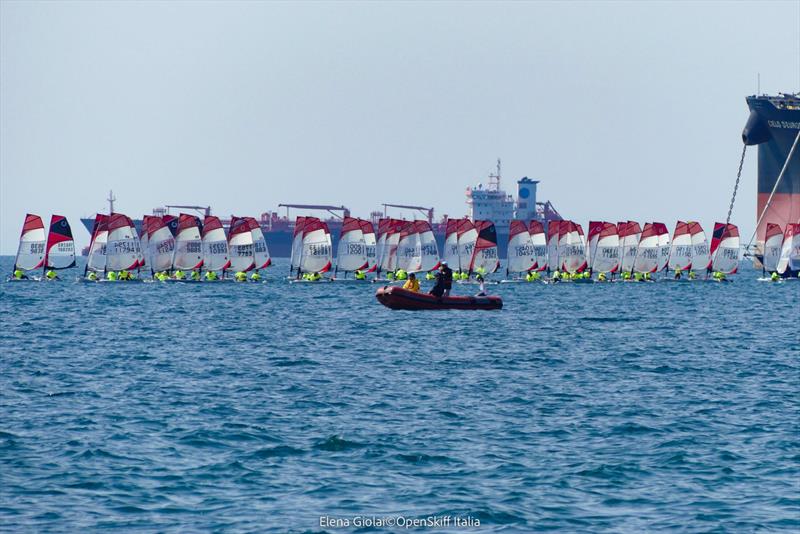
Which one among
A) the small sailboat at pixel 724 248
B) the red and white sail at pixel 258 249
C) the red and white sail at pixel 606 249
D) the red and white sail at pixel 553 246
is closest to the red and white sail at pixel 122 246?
the red and white sail at pixel 258 249

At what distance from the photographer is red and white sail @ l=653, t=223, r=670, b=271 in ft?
397

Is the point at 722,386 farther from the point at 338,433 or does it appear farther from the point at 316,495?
the point at 316,495

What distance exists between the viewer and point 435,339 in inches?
1900

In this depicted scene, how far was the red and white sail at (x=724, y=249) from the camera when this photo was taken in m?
125

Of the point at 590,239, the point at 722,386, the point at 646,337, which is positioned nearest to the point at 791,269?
the point at 590,239

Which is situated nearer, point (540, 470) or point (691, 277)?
point (540, 470)

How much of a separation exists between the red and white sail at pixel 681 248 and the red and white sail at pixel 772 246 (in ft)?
30.5

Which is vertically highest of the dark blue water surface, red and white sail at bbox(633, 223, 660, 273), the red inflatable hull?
red and white sail at bbox(633, 223, 660, 273)

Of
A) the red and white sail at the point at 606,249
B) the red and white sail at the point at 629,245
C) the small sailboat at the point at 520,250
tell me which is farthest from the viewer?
the red and white sail at the point at 629,245

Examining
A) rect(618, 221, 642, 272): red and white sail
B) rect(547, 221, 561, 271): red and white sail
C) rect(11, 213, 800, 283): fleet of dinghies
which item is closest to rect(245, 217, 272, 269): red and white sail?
rect(11, 213, 800, 283): fleet of dinghies

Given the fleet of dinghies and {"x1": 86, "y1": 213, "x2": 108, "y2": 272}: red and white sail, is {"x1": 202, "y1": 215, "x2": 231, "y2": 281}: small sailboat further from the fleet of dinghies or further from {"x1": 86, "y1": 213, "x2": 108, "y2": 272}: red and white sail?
{"x1": 86, "y1": 213, "x2": 108, "y2": 272}: red and white sail

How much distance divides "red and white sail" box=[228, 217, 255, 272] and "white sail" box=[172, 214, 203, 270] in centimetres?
272

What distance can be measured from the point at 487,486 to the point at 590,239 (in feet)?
354

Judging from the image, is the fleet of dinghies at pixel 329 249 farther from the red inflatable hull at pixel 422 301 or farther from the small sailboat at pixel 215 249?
the red inflatable hull at pixel 422 301
